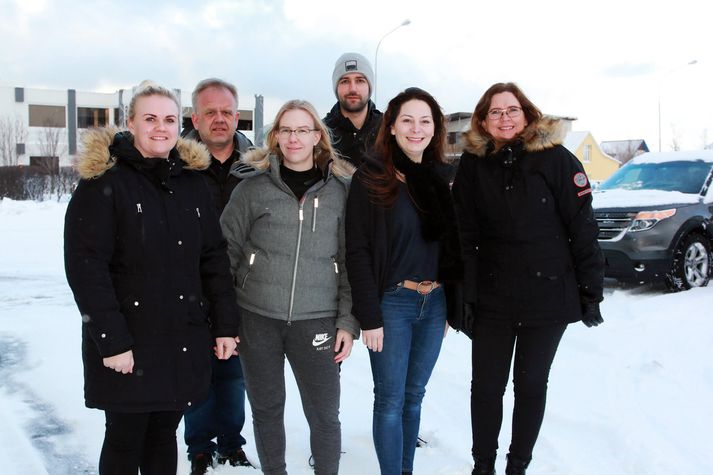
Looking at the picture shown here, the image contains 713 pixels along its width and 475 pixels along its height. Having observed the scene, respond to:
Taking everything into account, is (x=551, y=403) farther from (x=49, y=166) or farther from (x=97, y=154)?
(x=49, y=166)

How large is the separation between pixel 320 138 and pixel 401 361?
1222mm

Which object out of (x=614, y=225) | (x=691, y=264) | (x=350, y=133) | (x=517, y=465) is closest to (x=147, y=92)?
(x=350, y=133)

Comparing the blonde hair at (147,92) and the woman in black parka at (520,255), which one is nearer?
the blonde hair at (147,92)

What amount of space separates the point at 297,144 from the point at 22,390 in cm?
342

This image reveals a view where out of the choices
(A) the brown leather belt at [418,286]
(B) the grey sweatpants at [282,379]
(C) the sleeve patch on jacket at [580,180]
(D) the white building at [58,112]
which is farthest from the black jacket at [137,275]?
(D) the white building at [58,112]

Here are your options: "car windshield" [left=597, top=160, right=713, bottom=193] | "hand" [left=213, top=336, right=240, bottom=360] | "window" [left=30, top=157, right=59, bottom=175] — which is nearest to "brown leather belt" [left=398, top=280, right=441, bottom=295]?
"hand" [left=213, top=336, right=240, bottom=360]

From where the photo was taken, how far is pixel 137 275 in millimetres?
2510

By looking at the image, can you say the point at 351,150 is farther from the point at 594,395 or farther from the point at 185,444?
the point at 594,395

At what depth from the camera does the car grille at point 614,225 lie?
8055 mm

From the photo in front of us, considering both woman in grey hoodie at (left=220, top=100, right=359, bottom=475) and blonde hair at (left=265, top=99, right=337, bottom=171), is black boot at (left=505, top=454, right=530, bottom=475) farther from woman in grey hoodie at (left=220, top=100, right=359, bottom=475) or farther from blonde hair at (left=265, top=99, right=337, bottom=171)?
blonde hair at (left=265, top=99, right=337, bottom=171)

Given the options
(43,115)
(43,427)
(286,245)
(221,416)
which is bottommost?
(43,427)

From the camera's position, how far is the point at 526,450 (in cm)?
342

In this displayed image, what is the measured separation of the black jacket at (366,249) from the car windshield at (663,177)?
7381 mm

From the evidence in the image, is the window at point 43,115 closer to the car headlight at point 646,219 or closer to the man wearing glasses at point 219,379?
the car headlight at point 646,219
